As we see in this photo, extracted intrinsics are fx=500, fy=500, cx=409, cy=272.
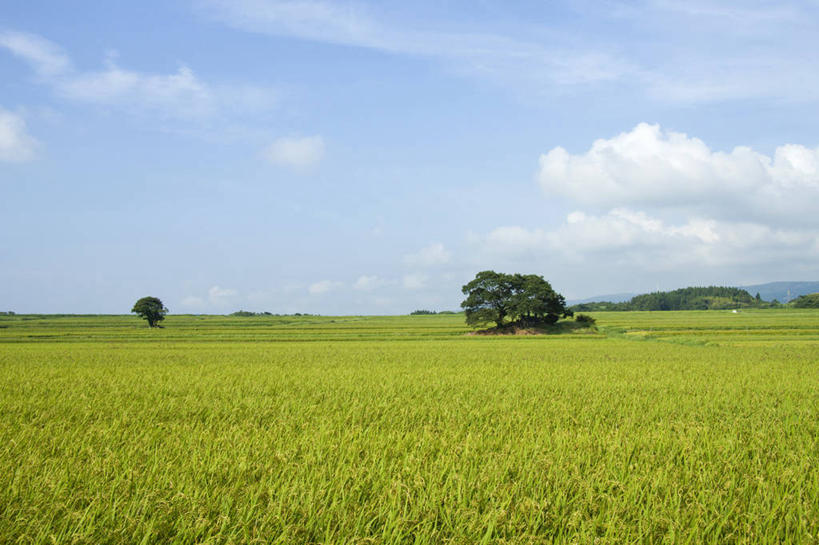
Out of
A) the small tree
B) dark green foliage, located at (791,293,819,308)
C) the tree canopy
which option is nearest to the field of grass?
the tree canopy

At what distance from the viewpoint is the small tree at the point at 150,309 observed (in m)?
87.5

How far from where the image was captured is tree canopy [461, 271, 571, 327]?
62.3 m

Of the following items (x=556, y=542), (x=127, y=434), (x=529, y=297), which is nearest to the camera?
(x=556, y=542)

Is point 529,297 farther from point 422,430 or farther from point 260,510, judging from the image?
point 260,510

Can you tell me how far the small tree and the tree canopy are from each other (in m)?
58.1

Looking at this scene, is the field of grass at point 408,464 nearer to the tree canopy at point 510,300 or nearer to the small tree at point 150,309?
the tree canopy at point 510,300

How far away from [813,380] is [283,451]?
17.7 metres

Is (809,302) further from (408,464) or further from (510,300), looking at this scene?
(408,464)

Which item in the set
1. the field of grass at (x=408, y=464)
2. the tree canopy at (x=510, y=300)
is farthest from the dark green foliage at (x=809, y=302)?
the field of grass at (x=408, y=464)

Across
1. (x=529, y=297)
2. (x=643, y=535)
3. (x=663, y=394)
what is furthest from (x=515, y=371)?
(x=529, y=297)

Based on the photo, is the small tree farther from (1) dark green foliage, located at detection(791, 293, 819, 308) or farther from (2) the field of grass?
(1) dark green foliage, located at detection(791, 293, 819, 308)

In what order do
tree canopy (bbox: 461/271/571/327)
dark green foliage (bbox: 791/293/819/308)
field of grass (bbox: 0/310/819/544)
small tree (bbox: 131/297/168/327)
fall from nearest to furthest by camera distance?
field of grass (bbox: 0/310/819/544) → tree canopy (bbox: 461/271/571/327) → small tree (bbox: 131/297/168/327) → dark green foliage (bbox: 791/293/819/308)

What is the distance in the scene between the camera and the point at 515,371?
18359 millimetres

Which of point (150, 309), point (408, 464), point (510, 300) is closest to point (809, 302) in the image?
point (510, 300)
